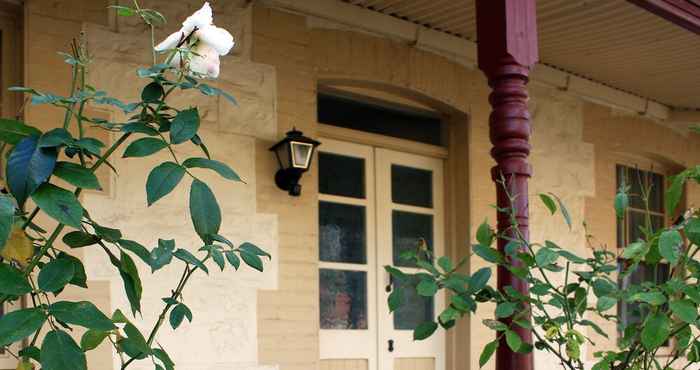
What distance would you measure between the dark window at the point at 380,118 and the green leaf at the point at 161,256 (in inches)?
129

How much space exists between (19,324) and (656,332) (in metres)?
1.51

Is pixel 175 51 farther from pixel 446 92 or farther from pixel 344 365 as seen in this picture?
pixel 446 92

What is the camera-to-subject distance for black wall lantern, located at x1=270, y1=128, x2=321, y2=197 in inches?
168

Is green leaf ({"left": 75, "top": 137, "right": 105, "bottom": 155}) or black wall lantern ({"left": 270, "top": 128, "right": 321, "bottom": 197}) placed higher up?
black wall lantern ({"left": 270, "top": 128, "right": 321, "bottom": 197})

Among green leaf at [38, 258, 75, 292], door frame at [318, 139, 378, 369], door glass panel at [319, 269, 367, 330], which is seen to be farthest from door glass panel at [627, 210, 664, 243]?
green leaf at [38, 258, 75, 292]

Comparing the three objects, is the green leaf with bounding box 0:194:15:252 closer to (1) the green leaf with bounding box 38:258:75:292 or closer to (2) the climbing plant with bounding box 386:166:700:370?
(1) the green leaf with bounding box 38:258:75:292

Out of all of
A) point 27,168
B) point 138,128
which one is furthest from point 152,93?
point 27,168

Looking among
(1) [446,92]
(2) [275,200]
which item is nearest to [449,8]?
(1) [446,92]

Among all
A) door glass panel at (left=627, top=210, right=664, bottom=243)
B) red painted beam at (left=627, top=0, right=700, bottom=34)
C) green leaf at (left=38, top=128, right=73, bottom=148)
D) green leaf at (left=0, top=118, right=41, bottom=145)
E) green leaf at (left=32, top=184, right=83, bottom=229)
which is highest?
red painted beam at (left=627, top=0, right=700, bottom=34)

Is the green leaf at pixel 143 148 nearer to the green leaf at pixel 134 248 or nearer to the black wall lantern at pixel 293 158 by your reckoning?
the green leaf at pixel 134 248

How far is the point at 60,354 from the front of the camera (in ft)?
3.89

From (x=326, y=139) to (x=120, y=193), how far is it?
139cm

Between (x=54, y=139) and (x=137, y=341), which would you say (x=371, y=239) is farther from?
(x=54, y=139)

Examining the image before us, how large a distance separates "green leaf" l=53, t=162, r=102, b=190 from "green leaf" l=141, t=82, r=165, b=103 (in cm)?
19
